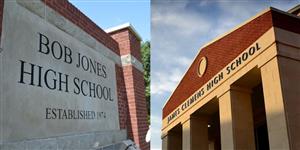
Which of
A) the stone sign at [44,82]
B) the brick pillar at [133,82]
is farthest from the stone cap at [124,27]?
the stone sign at [44,82]

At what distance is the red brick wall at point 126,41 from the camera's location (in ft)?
16.1

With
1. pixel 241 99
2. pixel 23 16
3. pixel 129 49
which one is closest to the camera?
pixel 23 16

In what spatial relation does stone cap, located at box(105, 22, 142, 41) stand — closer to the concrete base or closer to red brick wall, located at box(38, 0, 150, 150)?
red brick wall, located at box(38, 0, 150, 150)

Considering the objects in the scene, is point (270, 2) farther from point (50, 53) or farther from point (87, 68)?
point (50, 53)

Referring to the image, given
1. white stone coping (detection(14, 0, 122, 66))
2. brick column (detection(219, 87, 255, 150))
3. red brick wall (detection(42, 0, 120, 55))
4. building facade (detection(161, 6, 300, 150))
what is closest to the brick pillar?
red brick wall (detection(42, 0, 120, 55))

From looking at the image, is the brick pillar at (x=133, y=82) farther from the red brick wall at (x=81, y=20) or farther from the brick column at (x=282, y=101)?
the brick column at (x=282, y=101)

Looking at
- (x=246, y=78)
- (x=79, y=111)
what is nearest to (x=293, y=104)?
(x=246, y=78)

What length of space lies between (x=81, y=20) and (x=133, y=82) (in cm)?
144

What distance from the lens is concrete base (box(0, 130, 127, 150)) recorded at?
240 centimetres

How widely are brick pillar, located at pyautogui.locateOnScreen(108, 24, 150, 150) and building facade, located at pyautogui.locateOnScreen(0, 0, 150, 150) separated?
16 mm

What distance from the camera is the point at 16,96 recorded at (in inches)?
93.8

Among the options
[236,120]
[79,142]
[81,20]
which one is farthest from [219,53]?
[79,142]

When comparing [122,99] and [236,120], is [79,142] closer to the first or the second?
[122,99]

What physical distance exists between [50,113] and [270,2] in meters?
3.32
